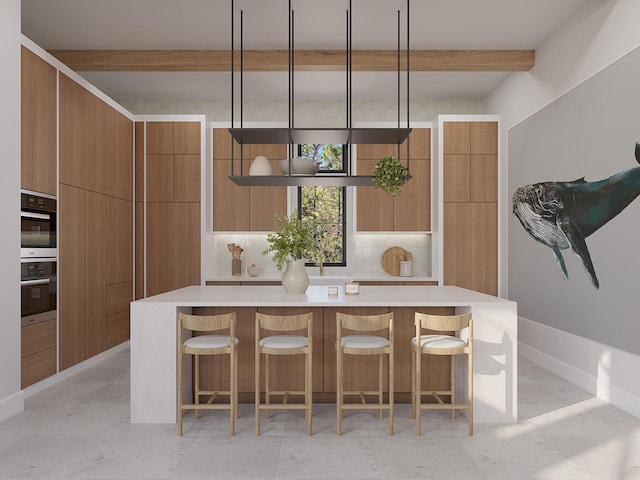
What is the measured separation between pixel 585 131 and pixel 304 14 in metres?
2.75

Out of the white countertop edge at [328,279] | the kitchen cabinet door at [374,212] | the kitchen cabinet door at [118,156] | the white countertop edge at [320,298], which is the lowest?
the white countertop edge at [328,279]

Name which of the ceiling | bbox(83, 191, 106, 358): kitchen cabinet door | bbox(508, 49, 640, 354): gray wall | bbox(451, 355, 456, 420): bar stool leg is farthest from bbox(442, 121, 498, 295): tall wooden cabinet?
bbox(83, 191, 106, 358): kitchen cabinet door

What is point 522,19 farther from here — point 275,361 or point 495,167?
point 275,361

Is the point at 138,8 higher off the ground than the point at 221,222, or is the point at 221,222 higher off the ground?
the point at 138,8

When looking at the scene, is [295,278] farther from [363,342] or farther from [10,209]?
[10,209]

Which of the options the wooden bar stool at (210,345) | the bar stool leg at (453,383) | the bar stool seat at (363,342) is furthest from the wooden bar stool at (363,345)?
the wooden bar stool at (210,345)

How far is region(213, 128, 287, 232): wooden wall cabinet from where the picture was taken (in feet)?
22.3

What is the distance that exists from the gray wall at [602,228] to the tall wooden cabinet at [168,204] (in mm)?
4019

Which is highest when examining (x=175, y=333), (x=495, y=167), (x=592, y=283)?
(x=495, y=167)

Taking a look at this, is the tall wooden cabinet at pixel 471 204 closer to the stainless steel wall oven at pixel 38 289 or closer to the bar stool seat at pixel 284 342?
the bar stool seat at pixel 284 342

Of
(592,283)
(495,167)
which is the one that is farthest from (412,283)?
(592,283)

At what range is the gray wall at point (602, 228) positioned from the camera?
3.92 metres

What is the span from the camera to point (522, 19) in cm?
493

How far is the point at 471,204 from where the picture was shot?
21.7 ft
